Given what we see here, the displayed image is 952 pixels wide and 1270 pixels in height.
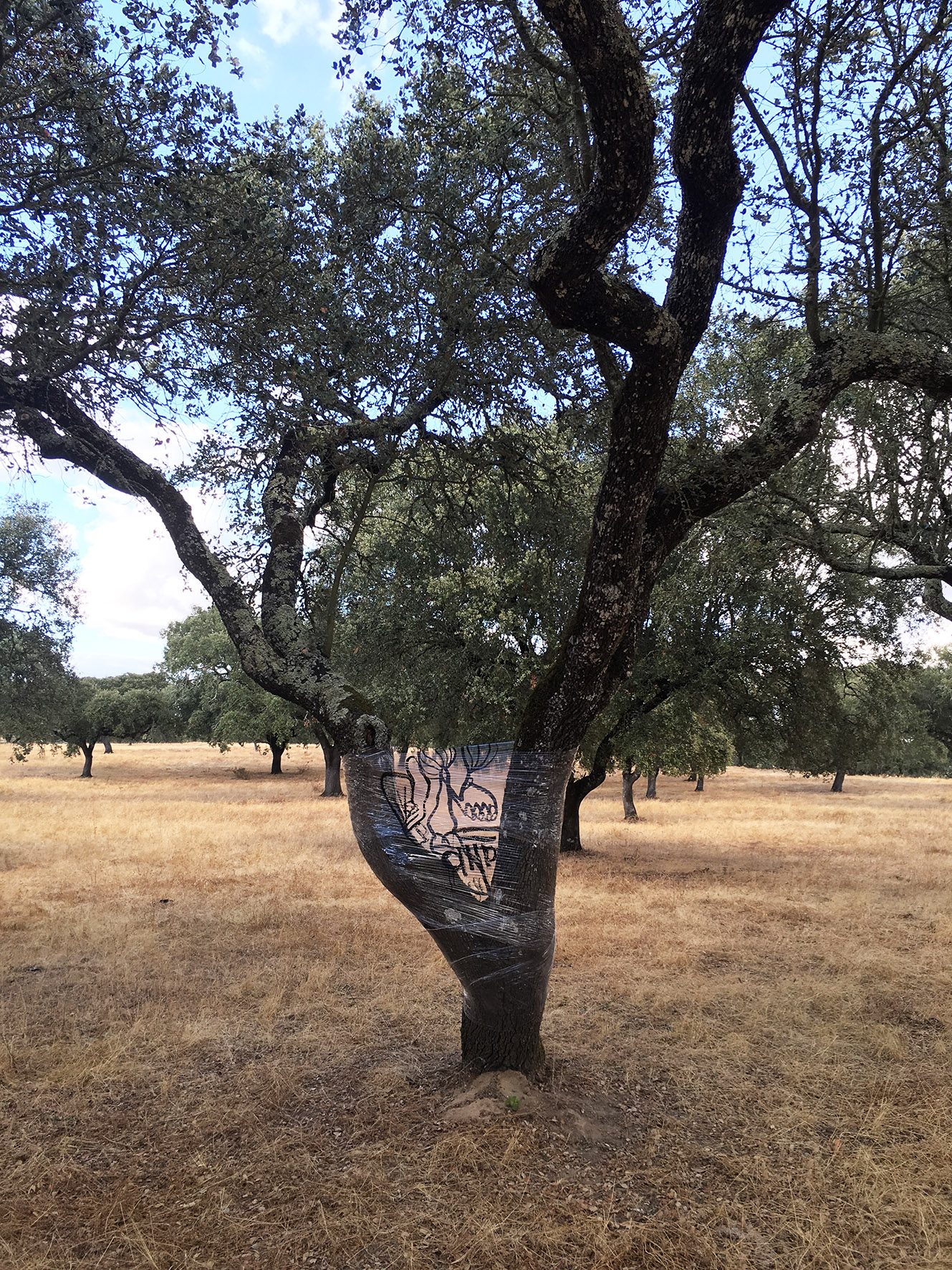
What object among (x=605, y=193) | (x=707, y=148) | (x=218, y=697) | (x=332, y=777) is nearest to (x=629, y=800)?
(x=332, y=777)

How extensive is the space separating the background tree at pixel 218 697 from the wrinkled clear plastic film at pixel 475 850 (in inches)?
935

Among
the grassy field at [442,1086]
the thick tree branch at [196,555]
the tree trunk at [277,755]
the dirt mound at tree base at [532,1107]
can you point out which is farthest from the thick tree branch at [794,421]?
the tree trunk at [277,755]

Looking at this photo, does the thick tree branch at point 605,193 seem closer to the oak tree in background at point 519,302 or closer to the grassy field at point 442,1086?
the oak tree in background at point 519,302

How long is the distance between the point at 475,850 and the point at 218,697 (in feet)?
132

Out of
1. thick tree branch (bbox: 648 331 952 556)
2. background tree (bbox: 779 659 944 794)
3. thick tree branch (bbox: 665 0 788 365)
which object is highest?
thick tree branch (bbox: 665 0 788 365)

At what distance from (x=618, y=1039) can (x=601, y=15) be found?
720cm

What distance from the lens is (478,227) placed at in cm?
699

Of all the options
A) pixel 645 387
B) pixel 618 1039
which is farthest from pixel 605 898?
pixel 645 387

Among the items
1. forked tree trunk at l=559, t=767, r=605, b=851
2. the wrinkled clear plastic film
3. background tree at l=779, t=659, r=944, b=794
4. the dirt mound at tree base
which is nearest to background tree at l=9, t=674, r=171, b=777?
forked tree trunk at l=559, t=767, r=605, b=851

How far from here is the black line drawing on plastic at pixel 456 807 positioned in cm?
525

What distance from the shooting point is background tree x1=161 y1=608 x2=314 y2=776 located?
34.6m

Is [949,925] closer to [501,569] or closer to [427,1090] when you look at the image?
[501,569]

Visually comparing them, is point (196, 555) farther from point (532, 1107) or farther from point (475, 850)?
point (532, 1107)

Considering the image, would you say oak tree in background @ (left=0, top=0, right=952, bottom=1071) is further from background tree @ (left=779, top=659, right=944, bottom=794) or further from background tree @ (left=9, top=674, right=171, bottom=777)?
background tree @ (left=9, top=674, right=171, bottom=777)
